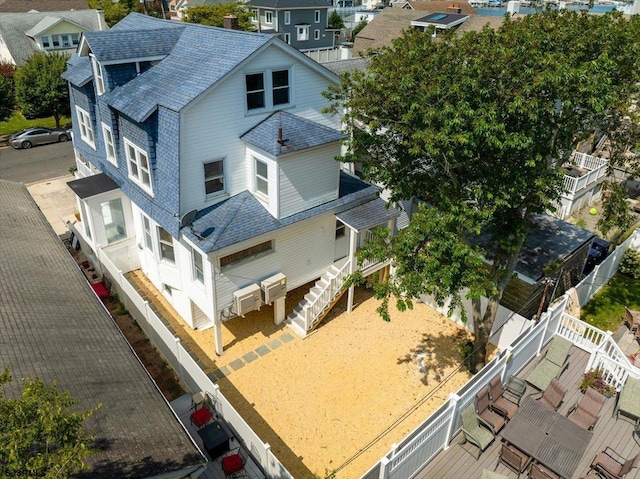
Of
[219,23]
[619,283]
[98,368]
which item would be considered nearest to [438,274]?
[98,368]

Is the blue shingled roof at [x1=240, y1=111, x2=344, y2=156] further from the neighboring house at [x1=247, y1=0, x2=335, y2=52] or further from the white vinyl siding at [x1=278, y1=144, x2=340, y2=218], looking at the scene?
the neighboring house at [x1=247, y1=0, x2=335, y2=52]

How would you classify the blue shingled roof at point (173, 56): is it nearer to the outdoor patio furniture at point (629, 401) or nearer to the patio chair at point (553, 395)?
the patio chair at point (553, 395)

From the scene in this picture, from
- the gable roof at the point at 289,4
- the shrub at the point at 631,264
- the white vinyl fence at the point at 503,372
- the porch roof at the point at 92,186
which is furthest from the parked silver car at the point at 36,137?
the shrub at the point at 631,264

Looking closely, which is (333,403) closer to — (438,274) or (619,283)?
(438,274)

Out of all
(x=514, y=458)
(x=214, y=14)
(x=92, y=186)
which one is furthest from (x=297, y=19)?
(x=514, y=458)

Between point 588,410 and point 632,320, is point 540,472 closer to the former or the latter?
point 588,410

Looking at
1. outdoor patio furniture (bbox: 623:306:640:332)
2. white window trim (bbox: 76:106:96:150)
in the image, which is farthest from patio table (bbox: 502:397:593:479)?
white window trim (bbox: 76:106:96:150)
